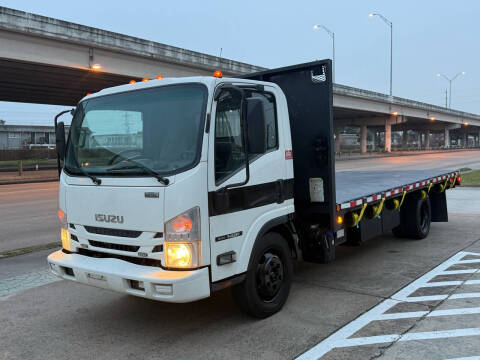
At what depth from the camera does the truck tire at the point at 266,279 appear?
4.34 metres

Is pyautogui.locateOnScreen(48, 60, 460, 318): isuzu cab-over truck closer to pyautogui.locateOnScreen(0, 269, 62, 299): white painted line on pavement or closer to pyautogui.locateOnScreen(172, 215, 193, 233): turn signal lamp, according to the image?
pyautogui.locateOnScreen(172, 215, 193, 233): turn signal lamp

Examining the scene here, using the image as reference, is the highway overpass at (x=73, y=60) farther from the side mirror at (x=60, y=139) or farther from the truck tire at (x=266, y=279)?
the truck tire at (x=266, y=279)

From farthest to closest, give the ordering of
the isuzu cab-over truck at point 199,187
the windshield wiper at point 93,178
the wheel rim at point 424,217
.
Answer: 1. the wheel rim at point 424,217
2. the windshield wiper at point 93,178
3. the isuzu cab-over truck at point 199,187

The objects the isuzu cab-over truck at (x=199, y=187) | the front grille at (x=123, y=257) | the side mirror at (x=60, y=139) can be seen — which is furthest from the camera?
the side mirror at (x=60, y=139)

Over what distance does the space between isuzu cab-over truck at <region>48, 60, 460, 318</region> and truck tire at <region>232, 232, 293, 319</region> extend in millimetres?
12

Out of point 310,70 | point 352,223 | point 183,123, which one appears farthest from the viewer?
point 352,223

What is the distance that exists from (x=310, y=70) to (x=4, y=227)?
8.71 meters

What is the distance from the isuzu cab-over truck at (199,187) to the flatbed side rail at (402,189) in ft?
1.24

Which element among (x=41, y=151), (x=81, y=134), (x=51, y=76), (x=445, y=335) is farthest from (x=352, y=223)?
(x=41, y=151)

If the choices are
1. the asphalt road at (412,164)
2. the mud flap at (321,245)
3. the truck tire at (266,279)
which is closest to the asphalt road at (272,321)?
the truck tire at (266,279)

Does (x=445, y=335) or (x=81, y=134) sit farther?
(x=81, y=134)

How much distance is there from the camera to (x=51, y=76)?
25969 mm

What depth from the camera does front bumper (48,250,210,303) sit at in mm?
3680

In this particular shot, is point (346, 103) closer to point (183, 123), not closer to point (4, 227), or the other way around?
Answer: point (4, 227)
